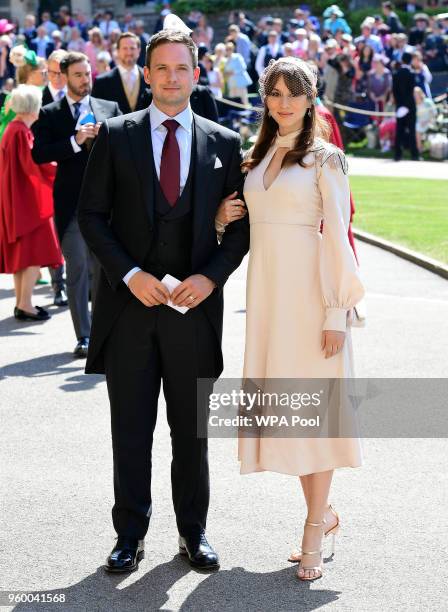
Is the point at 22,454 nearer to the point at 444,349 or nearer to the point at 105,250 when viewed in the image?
the point at 105,250

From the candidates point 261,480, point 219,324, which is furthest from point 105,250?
point 261,480

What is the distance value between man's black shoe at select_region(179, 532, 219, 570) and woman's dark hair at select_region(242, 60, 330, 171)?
1.45m

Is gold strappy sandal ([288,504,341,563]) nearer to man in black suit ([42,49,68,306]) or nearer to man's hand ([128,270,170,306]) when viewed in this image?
man's hand ([128,270,170,306])

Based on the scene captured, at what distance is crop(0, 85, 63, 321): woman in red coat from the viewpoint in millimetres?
10400

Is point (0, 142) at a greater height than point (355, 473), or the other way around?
point (0, 142)

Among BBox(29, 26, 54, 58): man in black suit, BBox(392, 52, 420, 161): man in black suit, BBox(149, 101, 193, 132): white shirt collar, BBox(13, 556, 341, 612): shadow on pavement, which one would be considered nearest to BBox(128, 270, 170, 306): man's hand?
BBox(149, 101, 193, 132): white shirt collar

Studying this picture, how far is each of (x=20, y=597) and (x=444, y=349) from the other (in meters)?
4.89

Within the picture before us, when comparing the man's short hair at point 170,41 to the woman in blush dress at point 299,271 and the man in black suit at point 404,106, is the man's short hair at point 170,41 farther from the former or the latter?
the man in black suit at point 404,106

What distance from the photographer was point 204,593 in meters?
4.56

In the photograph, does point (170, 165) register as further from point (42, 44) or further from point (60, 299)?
→ point (42, 44)

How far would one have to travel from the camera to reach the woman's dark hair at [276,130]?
465 cm

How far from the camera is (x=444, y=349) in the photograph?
8.79m

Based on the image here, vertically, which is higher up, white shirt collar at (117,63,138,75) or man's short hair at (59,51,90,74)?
man's short hair at (59,51,90,74)

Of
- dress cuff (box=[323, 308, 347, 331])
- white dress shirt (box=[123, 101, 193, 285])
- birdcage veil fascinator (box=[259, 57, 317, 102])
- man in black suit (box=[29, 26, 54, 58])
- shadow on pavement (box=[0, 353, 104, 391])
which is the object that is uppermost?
birdcage veil fascinator (box=[259, 57, 317, 102])
